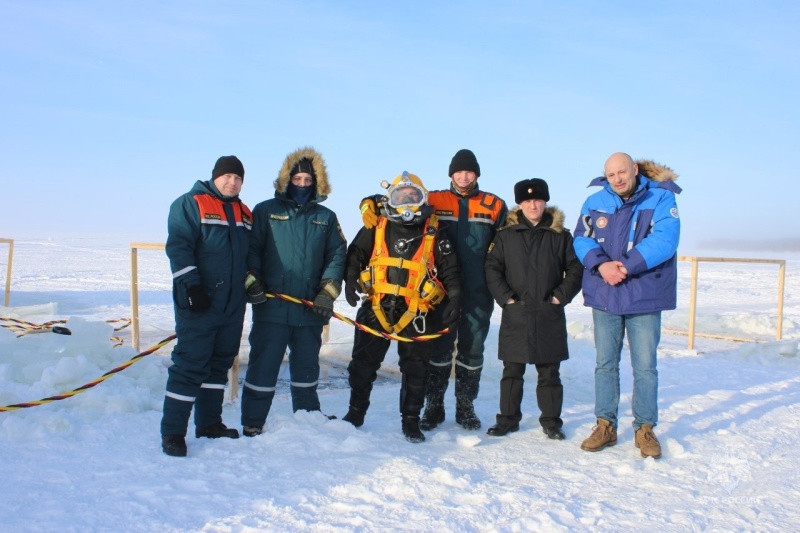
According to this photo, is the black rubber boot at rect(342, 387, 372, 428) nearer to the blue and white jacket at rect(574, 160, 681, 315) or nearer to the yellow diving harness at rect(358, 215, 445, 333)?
the yellow diving harness at rect(358, 215, 445, 333)

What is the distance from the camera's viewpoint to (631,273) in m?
4.08

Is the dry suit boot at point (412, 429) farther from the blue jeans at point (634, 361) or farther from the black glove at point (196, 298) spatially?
the black glove at point (196, 298)

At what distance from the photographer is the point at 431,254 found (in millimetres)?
4539

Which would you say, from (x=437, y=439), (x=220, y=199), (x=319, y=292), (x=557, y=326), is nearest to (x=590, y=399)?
(x=557, y=326)

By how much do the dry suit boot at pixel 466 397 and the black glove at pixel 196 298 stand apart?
2.03 metres

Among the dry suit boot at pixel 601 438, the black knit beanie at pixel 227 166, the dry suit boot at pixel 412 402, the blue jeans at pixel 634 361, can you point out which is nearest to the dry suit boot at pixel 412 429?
the dry suit boot at pixel 412 402

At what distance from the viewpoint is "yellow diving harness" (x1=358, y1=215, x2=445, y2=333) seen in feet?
14.7

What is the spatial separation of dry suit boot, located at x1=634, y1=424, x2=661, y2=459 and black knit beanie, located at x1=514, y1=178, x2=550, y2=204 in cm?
170

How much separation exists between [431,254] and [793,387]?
14.6 feet

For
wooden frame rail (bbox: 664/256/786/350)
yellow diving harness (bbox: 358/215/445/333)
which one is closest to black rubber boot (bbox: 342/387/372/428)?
yellow diving harness (bbox: 358/215/445/333)

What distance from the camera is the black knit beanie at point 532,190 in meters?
4.66

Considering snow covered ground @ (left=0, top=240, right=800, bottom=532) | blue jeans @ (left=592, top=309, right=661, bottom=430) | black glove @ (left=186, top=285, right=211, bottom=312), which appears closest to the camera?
snow covered ground @ (left=0, top=240, right=800, bottom=532)

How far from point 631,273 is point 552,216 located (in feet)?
2.83

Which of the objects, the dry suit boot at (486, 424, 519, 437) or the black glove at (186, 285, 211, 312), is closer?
the black glove at (186, 285, 211, 312)
